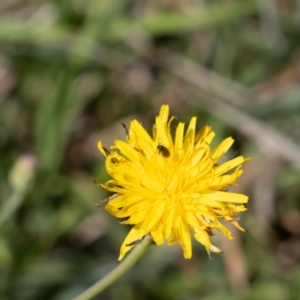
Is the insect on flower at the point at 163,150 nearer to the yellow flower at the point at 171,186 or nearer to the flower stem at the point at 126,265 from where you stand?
the yellow flower at the point at 171,186

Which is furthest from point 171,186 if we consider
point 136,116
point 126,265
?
point 136,116

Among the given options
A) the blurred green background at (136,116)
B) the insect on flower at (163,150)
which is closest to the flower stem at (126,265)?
the insect on flower at (163,150)

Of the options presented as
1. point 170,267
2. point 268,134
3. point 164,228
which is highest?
point 164,228

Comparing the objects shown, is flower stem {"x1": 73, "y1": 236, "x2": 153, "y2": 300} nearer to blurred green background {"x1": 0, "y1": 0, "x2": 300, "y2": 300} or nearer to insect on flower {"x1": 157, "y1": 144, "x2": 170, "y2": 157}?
insect on flower {"x1": 157, "y1": 144, "x2": 170, "y2": 157}

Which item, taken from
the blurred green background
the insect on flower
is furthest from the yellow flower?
the blurred green background

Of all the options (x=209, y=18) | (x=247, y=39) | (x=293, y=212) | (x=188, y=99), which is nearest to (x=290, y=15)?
(x=247, y=39)

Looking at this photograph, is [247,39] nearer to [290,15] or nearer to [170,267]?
[290,15]
